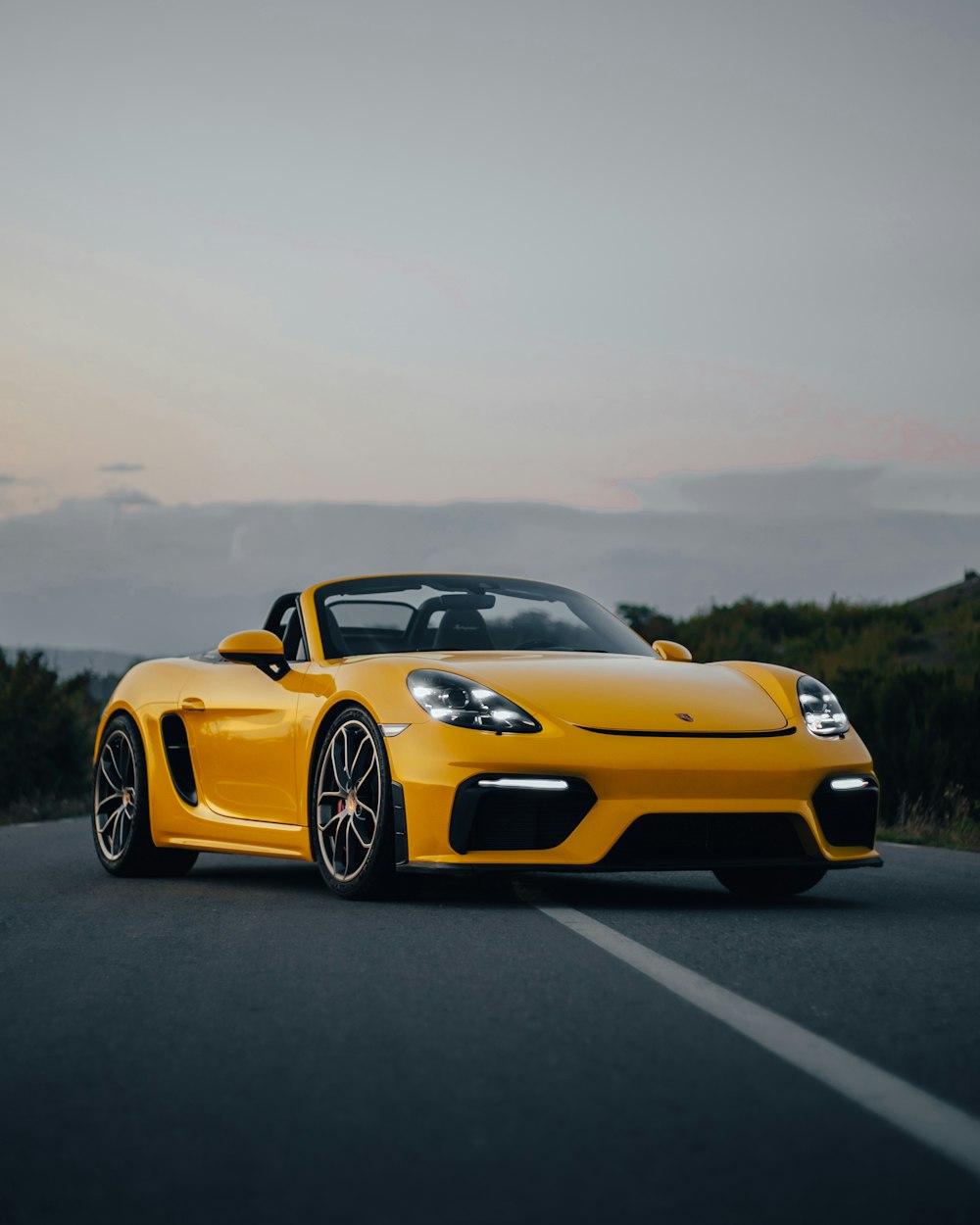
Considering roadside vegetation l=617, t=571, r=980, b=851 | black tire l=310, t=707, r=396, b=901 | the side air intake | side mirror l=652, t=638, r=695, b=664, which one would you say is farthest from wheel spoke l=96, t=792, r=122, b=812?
roadside vegetation l=617, t=571, r=980, b=851

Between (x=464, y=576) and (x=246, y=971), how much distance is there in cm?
378

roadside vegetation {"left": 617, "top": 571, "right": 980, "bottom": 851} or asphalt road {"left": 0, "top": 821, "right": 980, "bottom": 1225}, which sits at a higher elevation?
roadside vegetation {"left": 617, "top": 571, "right": 980, "bottom": 851}

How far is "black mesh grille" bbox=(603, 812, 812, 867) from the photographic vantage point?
6504mm

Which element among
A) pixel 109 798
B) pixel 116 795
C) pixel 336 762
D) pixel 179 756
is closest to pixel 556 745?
pixel 336 762

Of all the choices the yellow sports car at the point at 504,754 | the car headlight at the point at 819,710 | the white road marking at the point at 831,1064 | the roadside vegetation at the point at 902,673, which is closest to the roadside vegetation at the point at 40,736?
the roadside vegetation at the point at 902,673

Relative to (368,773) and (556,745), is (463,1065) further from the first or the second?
(368,773)

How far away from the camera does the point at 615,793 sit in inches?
255

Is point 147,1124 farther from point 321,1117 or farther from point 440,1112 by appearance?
point 440,1112

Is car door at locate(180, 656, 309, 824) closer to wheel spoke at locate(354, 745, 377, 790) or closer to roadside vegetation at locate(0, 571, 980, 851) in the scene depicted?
wheel spoke at locate(354, 745, 377, 790)

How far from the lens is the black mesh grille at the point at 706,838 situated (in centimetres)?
650

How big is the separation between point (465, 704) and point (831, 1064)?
3.14m

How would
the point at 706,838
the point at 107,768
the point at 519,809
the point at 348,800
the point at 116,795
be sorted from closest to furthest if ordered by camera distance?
the point at 519,809, the point at 706,838, the point at 348,800, the point at 116,795, the point at 107,768

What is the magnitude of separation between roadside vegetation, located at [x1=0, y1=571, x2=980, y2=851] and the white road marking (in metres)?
7.29

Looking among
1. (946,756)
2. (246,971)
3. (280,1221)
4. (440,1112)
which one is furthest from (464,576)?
(946,756)
